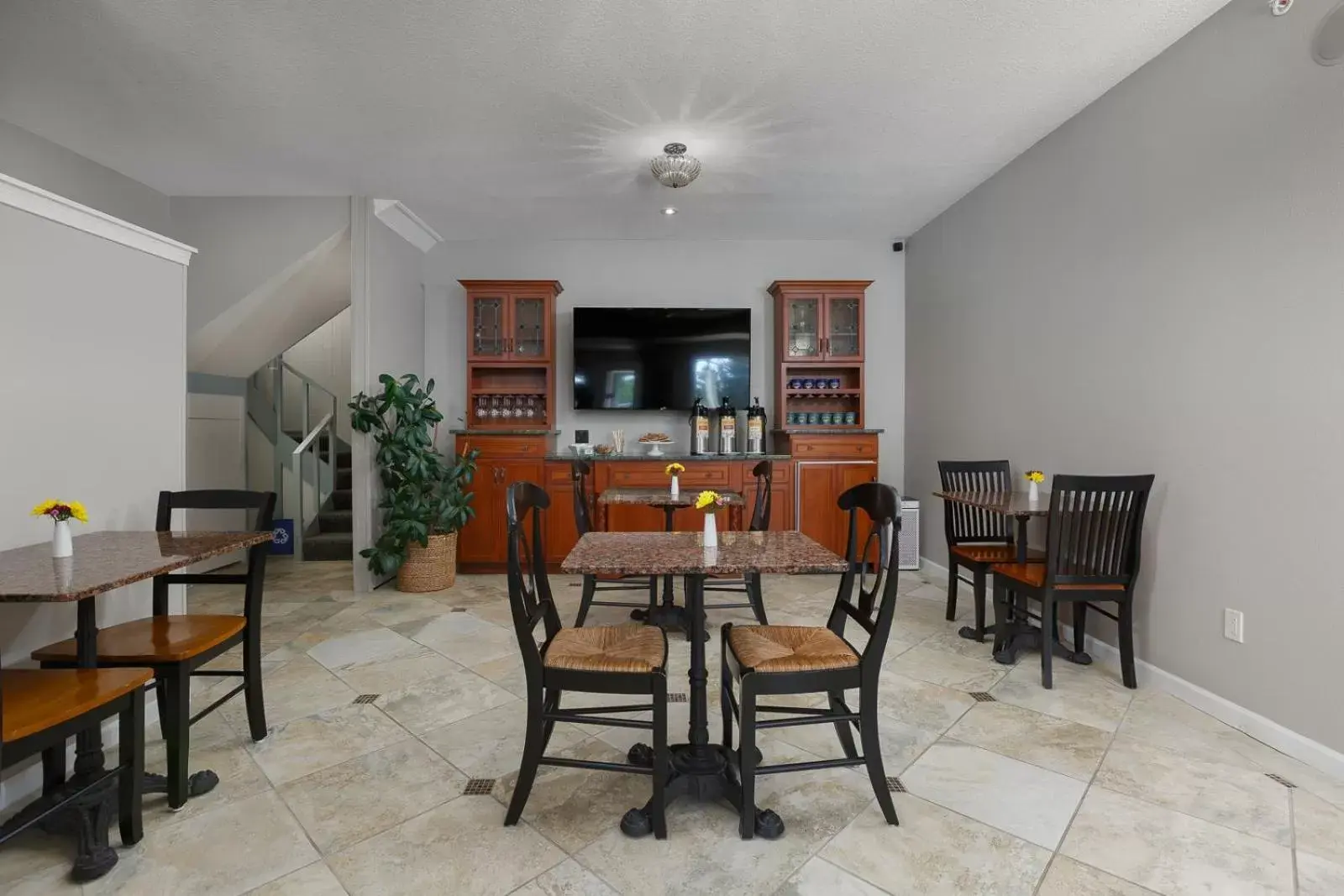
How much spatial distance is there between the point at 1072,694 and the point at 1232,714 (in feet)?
1.78

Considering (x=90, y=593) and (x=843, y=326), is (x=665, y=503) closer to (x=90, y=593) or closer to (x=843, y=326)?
(x=90, y=593)

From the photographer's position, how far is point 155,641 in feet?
6.43

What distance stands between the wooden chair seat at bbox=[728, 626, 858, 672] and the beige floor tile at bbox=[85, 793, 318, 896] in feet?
4.45

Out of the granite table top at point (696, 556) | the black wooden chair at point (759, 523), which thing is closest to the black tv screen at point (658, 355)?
the black wooden chair at point (759, 523)

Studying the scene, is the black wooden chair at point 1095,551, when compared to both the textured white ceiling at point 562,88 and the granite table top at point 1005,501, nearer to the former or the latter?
the granite table top at point 1005,501

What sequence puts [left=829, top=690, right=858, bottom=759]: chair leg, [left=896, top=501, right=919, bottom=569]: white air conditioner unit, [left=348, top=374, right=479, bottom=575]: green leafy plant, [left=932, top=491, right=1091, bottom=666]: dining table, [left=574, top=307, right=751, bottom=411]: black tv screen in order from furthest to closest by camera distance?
1. [left=574, top=307, right=751, bottom=411]: black tv screen
2. [left=896, top=501, right=919, bottom=569]: white air conditioner unit
3. [left=348, top=374, right=479, bottom=575]: green leafy plant
4. [left=932, top=491, right=1091, bottom=666]: dining table
5. [left=829, top=690, right=858, bottom=759]: chair leg

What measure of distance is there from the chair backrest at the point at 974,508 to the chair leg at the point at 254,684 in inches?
141

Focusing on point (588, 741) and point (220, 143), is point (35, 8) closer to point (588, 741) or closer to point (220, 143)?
point (220, 143)

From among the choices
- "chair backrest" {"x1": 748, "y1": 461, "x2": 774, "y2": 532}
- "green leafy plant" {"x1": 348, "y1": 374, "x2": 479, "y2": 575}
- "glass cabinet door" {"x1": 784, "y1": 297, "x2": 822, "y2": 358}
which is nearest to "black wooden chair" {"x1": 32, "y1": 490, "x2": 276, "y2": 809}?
"green leafy plant" {"x1": 348, "y1": 374, "x2": 479, "y2": 575}

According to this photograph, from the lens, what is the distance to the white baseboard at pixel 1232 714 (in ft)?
6.84

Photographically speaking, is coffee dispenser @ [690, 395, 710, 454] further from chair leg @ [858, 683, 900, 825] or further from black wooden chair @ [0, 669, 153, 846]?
black wooden chair @ [0, 669, 153, 846]

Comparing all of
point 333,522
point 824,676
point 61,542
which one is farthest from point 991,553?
point 333,522

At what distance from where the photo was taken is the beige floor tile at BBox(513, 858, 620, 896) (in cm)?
152

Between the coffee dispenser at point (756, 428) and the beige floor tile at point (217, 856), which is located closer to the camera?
the beige floor tile at point (217, 856)
